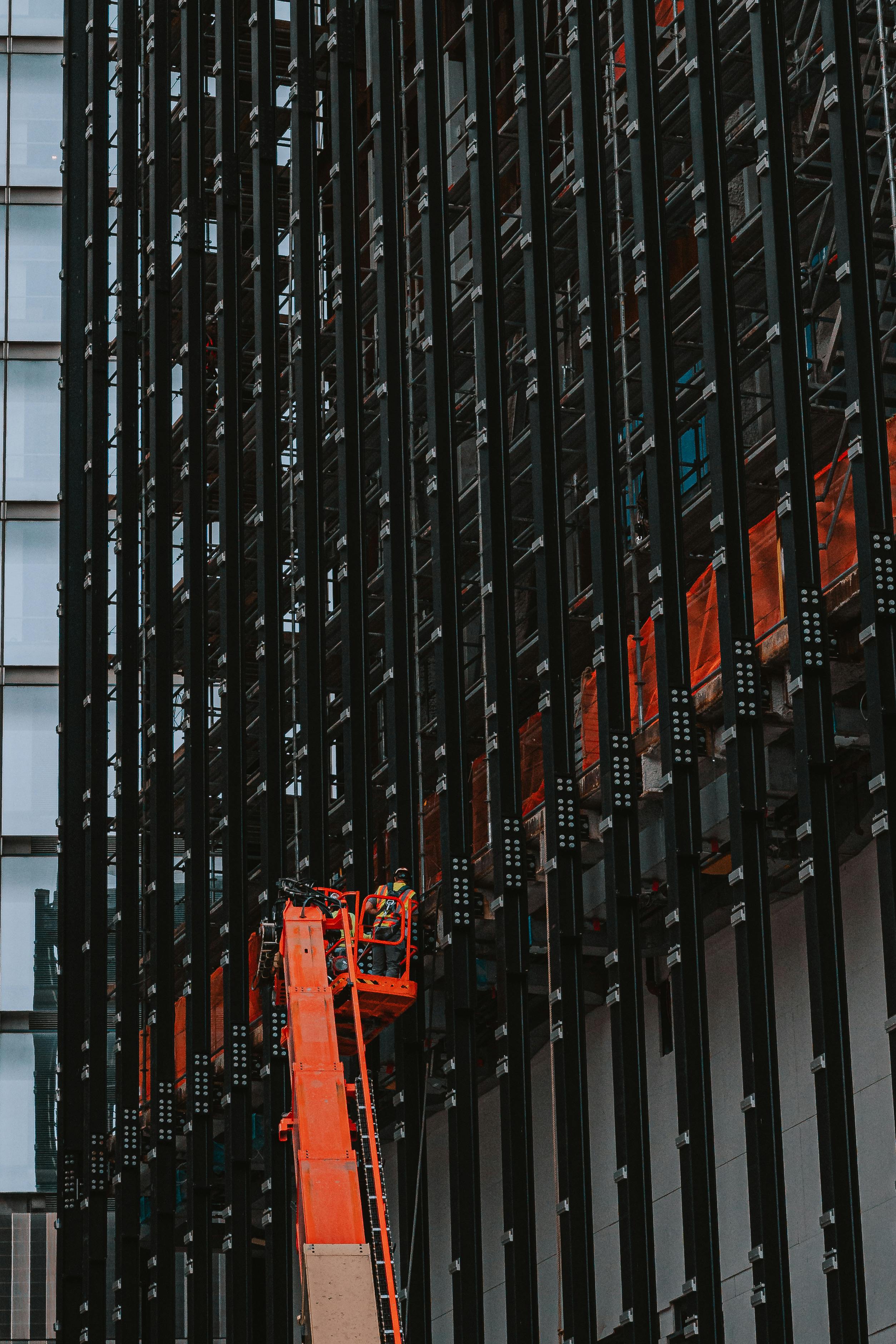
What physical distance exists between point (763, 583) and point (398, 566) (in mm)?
7130

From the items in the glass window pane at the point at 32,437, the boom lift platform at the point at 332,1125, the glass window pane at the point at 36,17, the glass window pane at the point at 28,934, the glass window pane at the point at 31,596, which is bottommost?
the boom lift platform at the point at 332,1125

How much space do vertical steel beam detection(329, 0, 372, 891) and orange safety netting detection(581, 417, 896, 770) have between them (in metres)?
3.67

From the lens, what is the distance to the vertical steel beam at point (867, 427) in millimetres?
28641

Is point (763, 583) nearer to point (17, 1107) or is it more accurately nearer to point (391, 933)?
point (391, 933)

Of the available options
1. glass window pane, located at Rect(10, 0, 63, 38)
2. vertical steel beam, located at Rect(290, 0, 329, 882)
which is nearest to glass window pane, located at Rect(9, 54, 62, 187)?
glass window pane, located at Rect(10, 0, 63, 38)

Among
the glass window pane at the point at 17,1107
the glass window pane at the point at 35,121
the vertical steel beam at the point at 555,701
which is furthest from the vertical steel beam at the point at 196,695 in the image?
the glass window pane at the point at 35,121

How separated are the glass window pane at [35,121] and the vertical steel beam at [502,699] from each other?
1165 inches

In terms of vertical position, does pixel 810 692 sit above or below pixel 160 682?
below

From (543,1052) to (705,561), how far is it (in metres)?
8.77

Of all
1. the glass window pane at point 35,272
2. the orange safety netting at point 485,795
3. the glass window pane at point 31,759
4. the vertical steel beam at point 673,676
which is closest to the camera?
the vertical steel beam at point 673,676

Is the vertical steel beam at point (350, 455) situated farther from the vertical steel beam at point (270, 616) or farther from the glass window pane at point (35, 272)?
the glass window pane at point (35, 272)

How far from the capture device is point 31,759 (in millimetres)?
64562

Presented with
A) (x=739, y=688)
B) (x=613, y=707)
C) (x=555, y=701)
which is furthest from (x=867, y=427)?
(x=555, y=701)

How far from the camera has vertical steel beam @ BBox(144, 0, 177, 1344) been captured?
45.4 metres
